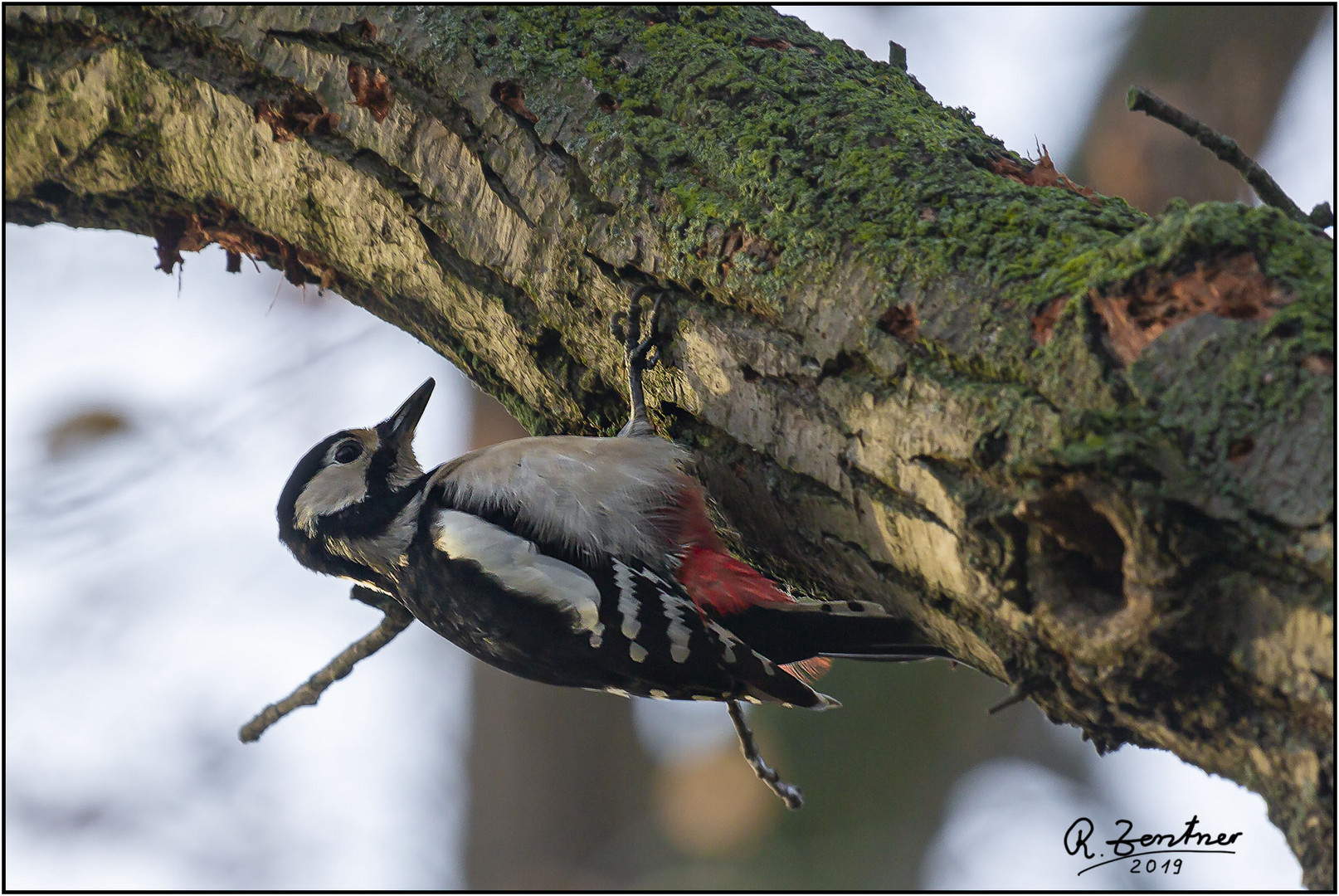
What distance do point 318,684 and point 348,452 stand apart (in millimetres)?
→ 898

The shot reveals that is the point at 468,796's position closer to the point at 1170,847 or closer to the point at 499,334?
the point at 499,334

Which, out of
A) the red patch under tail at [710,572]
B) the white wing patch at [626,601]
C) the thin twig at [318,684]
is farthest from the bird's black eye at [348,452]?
the red patch under tail at [710,572]

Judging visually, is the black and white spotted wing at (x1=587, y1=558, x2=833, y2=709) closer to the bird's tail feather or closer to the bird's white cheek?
the bird's tail feather

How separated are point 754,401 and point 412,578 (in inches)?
51.0

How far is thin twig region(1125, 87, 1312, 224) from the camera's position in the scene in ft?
4.82

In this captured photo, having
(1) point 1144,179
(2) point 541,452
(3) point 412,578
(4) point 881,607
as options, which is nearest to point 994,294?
(4) point 881,607

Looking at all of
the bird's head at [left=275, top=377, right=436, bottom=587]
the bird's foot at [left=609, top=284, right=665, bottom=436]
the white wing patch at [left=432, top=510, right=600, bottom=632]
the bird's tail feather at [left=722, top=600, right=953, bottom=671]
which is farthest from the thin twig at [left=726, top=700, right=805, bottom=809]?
the bird's head at [left=275, top=377, right=436, bottom=587]

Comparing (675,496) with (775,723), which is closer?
(675,496)

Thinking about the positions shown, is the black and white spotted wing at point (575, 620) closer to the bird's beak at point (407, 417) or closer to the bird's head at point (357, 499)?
the bird's head at point (357, 499)

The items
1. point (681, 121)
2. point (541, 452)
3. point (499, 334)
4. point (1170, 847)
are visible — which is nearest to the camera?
point (1170, 847)

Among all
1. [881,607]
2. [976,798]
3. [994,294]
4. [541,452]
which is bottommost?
[976,798]

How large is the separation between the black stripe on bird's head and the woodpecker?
20mm

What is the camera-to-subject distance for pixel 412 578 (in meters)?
2.78

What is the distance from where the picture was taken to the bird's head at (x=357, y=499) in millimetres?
2947
